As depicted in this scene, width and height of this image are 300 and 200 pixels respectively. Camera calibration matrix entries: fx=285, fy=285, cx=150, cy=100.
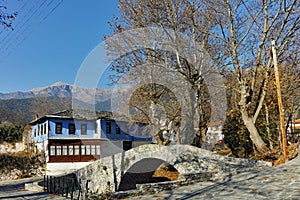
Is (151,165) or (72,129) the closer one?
(151,165)

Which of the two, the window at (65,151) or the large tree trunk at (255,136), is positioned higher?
the large tree trunk at (255,136)

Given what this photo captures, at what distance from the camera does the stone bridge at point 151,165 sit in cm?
921

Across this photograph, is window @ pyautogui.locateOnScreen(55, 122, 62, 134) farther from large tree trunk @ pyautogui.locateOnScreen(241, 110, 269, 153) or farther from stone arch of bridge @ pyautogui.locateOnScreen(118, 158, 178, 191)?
large tree trunk @ pyautogui.locateOnScreen(241, 110, 269, 153)

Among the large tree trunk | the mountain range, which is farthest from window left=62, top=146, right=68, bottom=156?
the large tree trunk

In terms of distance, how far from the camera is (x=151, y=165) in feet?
55.9

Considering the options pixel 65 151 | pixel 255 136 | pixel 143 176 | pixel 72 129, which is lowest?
pixel 143 176

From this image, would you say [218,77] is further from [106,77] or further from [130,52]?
[106,77]

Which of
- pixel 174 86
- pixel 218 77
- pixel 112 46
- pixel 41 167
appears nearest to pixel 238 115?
pixel 218 77

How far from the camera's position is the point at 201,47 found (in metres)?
13.5

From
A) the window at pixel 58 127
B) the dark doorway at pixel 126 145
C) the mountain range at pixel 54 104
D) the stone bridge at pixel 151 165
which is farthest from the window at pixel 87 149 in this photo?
the stone bridge at pixel 151 165

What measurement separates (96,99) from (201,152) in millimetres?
6746

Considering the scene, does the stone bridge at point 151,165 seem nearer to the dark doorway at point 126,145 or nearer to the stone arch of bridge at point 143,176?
the stone arch of bridge at point 143,176

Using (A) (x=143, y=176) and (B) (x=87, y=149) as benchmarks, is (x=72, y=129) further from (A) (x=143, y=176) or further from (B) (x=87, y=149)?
(A) (x=143, y=176)

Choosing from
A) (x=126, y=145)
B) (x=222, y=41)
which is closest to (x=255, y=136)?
(x=222, y=41)
